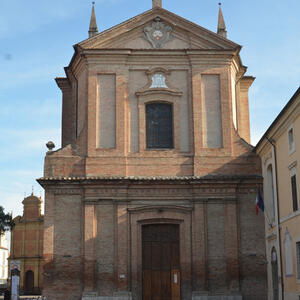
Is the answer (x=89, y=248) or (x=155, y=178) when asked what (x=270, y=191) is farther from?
(x=89, y=248)

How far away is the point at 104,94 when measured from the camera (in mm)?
27500

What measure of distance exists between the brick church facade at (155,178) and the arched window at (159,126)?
5cm

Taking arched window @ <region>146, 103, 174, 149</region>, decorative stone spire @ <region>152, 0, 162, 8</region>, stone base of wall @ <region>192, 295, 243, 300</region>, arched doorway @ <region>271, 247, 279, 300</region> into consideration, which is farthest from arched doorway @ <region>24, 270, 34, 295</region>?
arched doorway @ <region>271, 247, 279, 300</region>

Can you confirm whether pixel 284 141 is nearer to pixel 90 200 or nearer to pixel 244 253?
pixel 244 253

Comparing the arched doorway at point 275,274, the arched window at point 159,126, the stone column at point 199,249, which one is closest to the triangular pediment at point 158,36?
the arched window at point 159,126

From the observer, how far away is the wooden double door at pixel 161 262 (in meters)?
25.9

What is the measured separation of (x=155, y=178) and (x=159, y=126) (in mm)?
2720

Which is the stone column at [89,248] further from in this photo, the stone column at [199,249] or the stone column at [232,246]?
the stone column at [232,246]

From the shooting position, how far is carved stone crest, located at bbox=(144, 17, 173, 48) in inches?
1107

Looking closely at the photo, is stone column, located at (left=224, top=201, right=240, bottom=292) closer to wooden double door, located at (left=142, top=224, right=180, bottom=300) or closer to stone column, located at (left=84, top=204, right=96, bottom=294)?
wooden double door, located at (left=142, top=224, right=180, bottom=300)

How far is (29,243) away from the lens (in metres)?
56.1

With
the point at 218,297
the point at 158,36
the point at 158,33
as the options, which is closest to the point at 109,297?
the point at 218,297

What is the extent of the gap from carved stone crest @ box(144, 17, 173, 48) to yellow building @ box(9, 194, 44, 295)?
31829 millimetres

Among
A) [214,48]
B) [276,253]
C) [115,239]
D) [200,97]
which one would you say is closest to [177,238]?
[115,239]
